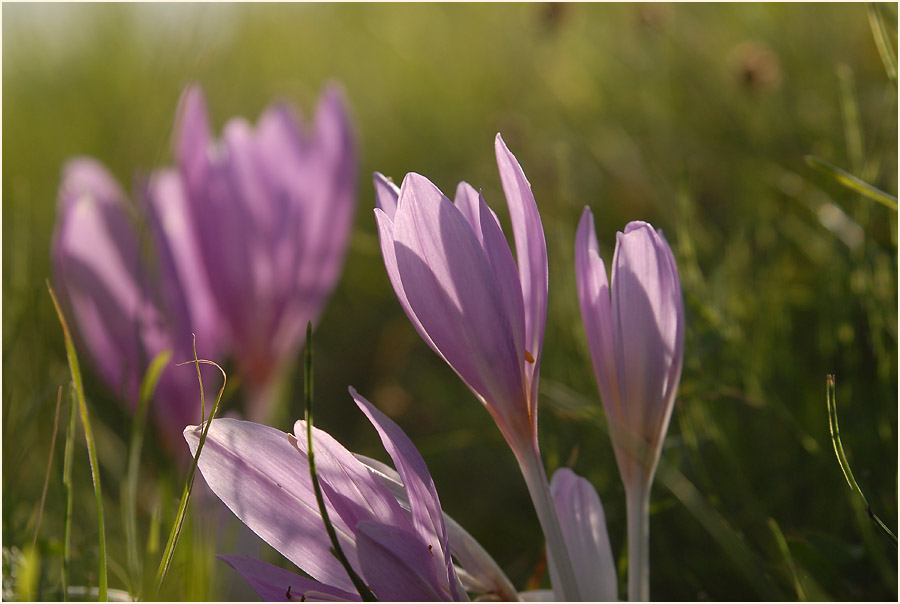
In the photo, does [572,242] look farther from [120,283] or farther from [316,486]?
[316,486]

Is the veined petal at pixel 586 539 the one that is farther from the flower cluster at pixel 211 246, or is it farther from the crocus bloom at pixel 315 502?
the flower cluster at pixel 211 246

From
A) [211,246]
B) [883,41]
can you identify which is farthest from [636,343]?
[211,246]

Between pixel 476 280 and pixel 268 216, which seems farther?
pixel 268 216

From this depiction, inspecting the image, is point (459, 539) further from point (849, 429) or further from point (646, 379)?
point (849, 429)

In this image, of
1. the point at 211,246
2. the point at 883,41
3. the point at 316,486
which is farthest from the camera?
the point at 211,246

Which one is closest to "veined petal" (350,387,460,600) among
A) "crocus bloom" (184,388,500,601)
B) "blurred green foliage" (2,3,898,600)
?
"crocus bloom" (184,388,500,601)

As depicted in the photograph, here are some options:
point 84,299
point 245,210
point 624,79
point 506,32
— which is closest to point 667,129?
point 624,79
